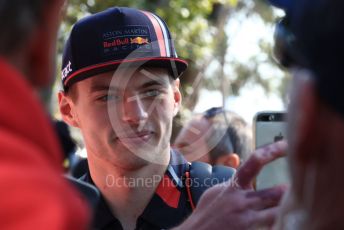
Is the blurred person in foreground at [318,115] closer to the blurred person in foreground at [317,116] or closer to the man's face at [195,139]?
the blurred person in foreground at [317,116]

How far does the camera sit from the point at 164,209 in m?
2.81

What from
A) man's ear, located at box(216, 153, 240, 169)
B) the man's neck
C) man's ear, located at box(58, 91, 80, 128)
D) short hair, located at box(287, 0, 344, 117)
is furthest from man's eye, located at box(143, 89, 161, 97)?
man's ear, located at box(216, 153, 240, 169)

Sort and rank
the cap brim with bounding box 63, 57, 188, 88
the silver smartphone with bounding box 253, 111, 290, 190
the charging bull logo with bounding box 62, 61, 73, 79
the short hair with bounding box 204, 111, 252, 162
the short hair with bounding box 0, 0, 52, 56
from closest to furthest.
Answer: the short hair with bounding box 0, 0, 52, 56 → the silver smartphone with bounding box 253, 111, 290, 190 → the cap brim with bounding box 63, 57, 188, 88 → the charging bull logo with bounding box 62, 61, 73, 79 → the short hair with bounding box 204, 111, 252, 162

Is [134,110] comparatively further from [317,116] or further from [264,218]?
[317,116]

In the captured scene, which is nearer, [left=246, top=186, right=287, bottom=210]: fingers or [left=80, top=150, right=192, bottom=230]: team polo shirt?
[left=246, top=186, right=287, bottom=210]: fingers

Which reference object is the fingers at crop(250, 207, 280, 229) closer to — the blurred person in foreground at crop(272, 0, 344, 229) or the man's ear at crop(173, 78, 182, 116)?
the blurred person in foreground at crop(272, 0, 344, 229)

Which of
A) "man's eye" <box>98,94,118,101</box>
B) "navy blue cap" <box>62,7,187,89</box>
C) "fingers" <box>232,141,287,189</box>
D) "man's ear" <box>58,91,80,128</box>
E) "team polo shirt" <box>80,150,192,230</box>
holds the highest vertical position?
"navy blue cap" <box>62,7,187,89</box>

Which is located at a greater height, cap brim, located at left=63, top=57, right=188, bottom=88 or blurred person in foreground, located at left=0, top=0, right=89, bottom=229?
blurred person in foreground, located at left=0, top=0, right=89, bottom=229

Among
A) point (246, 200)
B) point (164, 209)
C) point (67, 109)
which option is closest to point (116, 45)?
point (67, 109)

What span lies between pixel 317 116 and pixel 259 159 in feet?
1.49

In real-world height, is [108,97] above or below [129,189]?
above

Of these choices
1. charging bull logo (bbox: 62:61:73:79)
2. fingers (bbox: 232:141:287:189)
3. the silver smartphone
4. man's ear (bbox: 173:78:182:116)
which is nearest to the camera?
fingers (bbox: 232:141:287:189)

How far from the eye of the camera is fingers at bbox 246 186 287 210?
1750mm

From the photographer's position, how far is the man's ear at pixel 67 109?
3.17m
